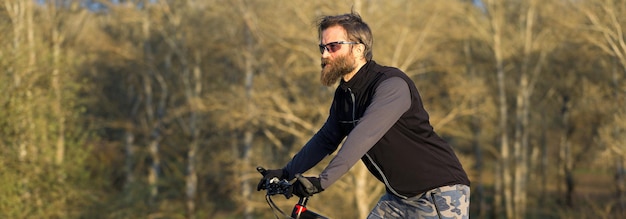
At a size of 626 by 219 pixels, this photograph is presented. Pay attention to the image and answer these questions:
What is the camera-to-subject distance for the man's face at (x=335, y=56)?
3.94 m

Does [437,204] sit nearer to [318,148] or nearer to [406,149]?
[406,149]

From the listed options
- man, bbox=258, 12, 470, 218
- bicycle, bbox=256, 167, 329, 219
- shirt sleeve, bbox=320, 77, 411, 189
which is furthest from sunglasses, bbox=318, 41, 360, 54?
bicycle, bbox=256, 167, 329, 219

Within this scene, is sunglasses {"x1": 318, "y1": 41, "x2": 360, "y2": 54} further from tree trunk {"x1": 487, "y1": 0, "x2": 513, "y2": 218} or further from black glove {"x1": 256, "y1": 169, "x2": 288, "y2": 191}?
tree trunk {"x1": 487, "y1": 0, "x2": 513, "y2": 218}

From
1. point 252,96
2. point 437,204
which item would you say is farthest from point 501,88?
point 437,204

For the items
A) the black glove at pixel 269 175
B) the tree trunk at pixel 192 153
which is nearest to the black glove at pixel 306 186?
the black glove at pixel 269 175

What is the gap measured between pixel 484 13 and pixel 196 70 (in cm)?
1294

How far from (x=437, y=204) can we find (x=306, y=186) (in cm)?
89

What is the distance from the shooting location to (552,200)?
35.3 m

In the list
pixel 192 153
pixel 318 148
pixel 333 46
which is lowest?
pixel 192 153

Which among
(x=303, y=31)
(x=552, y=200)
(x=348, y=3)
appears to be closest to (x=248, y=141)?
(x=303, y=31)

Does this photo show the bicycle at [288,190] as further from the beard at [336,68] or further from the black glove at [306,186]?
the beard at [336,68]

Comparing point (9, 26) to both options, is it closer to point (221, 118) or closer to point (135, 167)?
point (221, 118)

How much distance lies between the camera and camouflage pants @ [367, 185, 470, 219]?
13.0 feet

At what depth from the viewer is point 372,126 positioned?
364 centimetres
